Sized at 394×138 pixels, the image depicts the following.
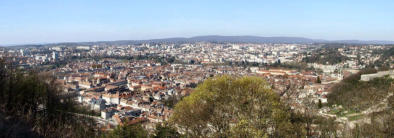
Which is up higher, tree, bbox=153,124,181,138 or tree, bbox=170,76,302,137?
tree, bbox=170,76,302,137

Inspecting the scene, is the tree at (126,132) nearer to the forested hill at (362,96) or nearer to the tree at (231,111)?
the tree at (231,111)

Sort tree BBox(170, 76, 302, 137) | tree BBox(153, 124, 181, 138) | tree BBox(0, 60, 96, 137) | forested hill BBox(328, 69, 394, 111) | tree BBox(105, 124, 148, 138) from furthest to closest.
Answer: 1. forested hill BBox(328, 69, 394, 111)
2. tree BBox(0, 60, 96, 137)
3. tree BBox(170, 76, 302, 137)
4. tree BBox(153, 124, 181, 138)
5. tree BBox(105, 124, 148, 138)

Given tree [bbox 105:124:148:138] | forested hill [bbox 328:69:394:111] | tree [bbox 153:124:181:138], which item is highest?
tree [bbox 105:124:148:138]

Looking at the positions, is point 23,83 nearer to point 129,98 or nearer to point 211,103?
point 211,103

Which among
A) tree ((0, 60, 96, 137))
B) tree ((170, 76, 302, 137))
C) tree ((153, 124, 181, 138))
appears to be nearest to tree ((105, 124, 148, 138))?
tree ((153, 124, 181, 138))

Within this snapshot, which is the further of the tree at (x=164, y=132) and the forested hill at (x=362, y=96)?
the forested hill at (x=362, y=96)

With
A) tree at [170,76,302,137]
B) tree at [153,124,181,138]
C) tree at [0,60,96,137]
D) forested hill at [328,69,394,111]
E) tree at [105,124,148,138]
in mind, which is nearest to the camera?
tree at [105,124,148,138]

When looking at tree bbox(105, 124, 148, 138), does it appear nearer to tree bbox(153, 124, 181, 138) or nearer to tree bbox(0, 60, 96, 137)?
tree bbox(153, 124, 181, 138)

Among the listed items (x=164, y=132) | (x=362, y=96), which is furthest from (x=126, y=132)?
(x=362, y=96)

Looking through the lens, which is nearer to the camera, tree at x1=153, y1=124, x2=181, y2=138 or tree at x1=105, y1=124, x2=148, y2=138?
tree at x1=105, y1=124, x2=148, y2=138

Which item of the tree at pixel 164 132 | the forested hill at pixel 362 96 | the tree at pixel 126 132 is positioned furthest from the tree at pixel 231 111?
the forested hill at pixel 362 96
